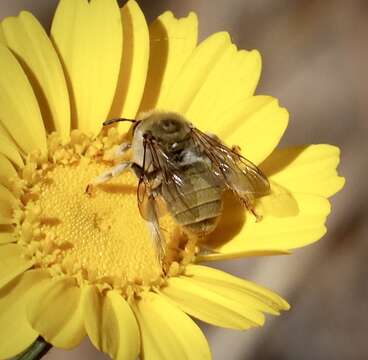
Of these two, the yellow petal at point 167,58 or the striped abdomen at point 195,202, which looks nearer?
the striped abdomen at point 195,202

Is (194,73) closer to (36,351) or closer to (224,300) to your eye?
(224,300)

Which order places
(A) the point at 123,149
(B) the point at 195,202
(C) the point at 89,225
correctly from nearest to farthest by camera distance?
(B) the point at 195,202 < (C) the point at 89,225 < (A) the point at 123,149

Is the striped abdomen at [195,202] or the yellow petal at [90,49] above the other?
the yellow petal at [90,49]

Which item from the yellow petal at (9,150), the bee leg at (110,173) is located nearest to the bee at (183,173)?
the bee leg at (110,173)

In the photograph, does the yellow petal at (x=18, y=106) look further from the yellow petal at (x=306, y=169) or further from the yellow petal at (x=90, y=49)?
the yellow petal at (x=306, y=169)

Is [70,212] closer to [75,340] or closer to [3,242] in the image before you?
[3,242]

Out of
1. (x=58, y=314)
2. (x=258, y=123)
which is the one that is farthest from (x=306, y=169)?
(x=58, y=314)

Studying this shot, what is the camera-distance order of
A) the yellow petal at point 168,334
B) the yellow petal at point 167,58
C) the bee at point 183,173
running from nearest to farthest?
the yellow petal at point 168,334 → the bee at point 183,173 → the yellow petal at point 167,58
